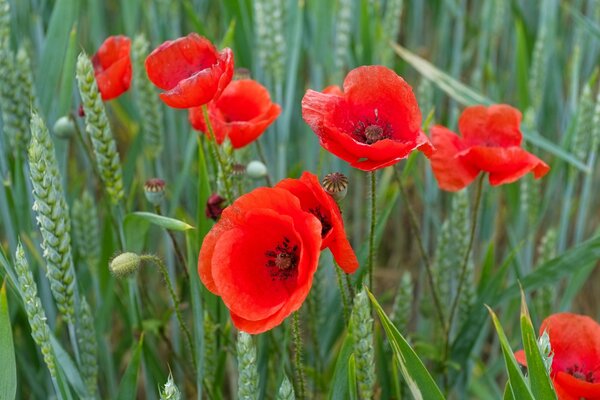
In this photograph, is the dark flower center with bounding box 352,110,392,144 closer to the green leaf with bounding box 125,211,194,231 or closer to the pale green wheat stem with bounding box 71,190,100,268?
the green leaf with bounding box 125,211,194,231

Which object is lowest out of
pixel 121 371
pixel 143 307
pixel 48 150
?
pixel 121 371

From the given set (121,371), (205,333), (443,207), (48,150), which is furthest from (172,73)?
(443,207)

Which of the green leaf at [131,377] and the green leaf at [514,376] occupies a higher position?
the green leaf at [514,376]

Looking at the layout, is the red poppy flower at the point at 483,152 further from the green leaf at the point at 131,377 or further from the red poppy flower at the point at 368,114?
the green leaf at the point at 131,377

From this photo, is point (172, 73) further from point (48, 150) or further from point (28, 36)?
point (28, 36)

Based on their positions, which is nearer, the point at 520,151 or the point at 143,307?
the point at 520,151

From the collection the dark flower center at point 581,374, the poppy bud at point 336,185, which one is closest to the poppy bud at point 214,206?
the poppy bud at point 336,185

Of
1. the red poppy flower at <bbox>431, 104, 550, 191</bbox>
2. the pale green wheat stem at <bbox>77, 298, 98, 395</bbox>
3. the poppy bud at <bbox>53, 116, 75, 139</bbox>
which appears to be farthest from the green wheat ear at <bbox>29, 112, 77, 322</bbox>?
the red poppy flower at <bbox>431, 104, 550, 191</bbox>
